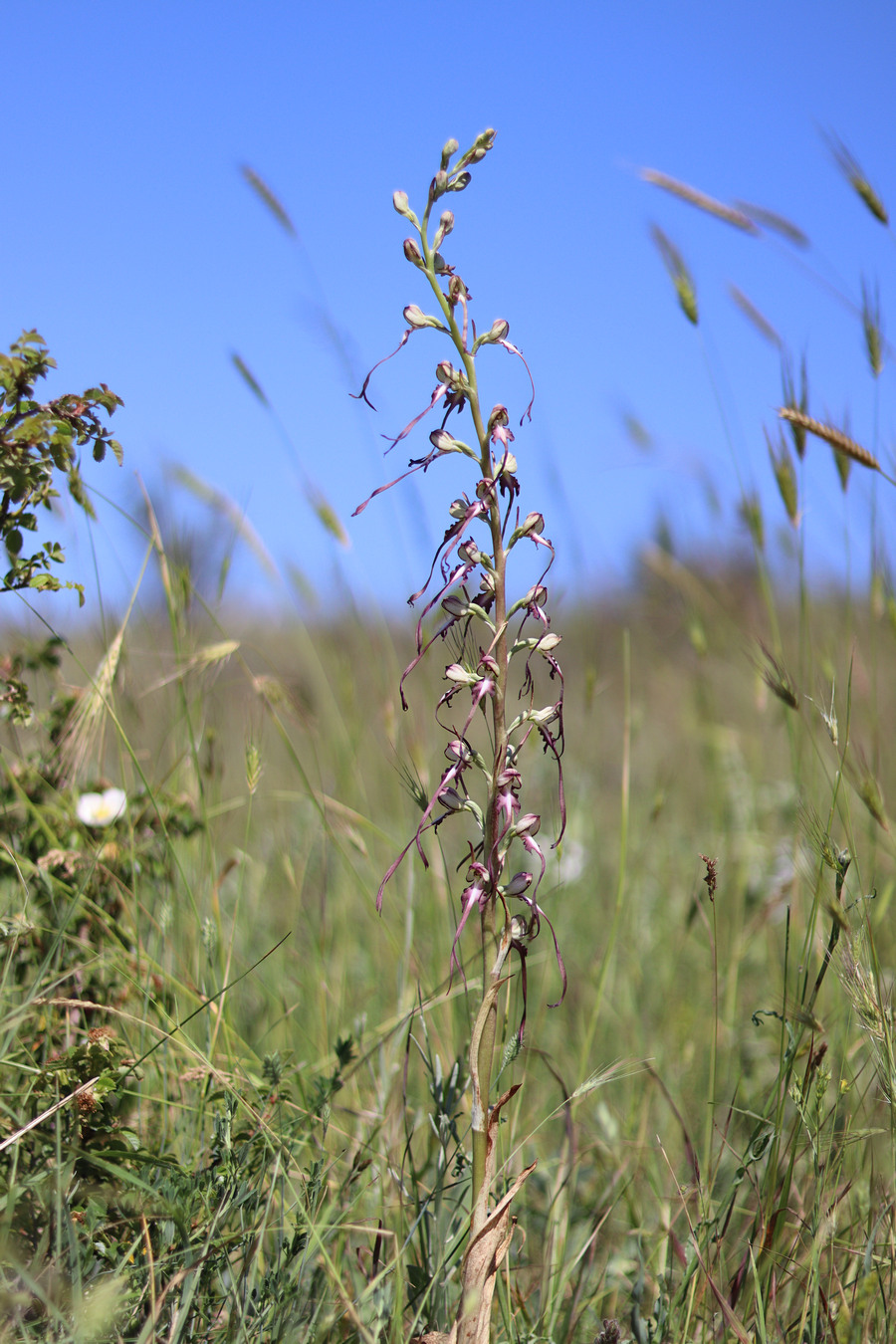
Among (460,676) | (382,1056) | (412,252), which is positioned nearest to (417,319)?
(412,252)

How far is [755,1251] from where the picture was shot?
1534 mm

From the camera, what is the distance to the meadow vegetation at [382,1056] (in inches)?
56.1

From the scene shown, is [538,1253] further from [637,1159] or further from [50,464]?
[50,464]

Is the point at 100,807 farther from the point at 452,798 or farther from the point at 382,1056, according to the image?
the point at 452,798

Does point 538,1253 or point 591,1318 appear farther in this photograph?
point 538,1253

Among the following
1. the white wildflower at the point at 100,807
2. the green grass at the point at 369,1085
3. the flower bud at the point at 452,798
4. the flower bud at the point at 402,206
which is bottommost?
the green grass at the point at 369,1085

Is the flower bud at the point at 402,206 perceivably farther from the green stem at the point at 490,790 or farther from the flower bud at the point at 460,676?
the flower bud at the point at 460,676

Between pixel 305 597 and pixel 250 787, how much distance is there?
0.97 meters

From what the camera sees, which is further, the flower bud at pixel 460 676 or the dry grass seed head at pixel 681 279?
the dry grass seed head at pixel 681 279

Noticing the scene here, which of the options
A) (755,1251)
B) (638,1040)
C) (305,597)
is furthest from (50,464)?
(638,1040)

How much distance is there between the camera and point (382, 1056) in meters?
1.96

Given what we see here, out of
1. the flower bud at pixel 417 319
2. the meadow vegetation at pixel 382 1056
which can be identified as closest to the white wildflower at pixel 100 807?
the meadow vegetation at pixel 382 1056

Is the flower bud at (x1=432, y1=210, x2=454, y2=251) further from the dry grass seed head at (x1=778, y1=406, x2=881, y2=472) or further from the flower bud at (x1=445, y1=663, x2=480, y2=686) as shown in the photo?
the dry grass seed head at (x1=778, y1=406, x2=881, y2=472)

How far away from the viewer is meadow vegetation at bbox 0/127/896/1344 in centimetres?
143
